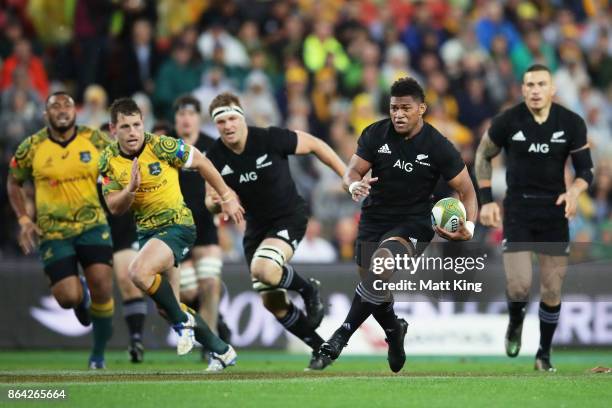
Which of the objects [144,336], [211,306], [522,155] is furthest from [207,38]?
[522,155]

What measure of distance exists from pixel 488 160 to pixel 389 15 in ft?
32.0

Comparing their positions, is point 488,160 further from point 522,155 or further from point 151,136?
point 151,136

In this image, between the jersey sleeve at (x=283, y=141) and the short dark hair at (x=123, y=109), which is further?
the jersey sleeve at (x=283, y=141)

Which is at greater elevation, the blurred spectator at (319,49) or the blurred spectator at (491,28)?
the blurred spectator at (491,28)

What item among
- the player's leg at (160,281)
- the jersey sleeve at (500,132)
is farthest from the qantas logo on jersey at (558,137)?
the player's leg at (160,281)

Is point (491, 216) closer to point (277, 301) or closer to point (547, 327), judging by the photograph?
point (547, 327)

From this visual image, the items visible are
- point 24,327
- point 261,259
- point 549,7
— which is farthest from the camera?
point 549,7

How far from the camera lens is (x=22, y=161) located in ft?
48.1

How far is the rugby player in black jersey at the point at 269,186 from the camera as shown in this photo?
13914 millimetres

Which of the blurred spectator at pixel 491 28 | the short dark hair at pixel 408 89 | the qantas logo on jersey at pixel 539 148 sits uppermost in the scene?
the blurred spectator at pixel 491 28

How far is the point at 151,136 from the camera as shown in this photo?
1323 centimetres

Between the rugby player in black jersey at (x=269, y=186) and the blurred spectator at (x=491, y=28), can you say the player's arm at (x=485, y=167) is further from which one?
the blurred spectator at (x=491, y=28)

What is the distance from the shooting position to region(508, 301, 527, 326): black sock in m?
14.3

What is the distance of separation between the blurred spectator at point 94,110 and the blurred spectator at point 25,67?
1079 mm
